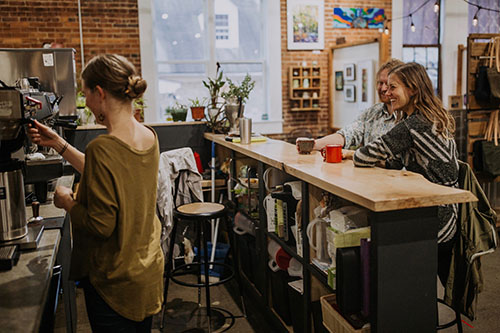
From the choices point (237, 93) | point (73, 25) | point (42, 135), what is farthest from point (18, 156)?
point (73, 25)

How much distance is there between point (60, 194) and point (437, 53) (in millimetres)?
8071

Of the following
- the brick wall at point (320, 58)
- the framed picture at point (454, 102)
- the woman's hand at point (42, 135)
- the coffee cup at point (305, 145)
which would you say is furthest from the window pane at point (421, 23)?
the woman's hand at point (42, 135)

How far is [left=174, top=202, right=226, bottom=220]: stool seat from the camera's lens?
3.07m

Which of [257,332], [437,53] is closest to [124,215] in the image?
[257,332]

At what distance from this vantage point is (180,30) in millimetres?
7605

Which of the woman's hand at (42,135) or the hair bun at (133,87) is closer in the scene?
the hair bun at (133,87)

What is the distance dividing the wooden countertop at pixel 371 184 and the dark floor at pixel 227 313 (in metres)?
1.17

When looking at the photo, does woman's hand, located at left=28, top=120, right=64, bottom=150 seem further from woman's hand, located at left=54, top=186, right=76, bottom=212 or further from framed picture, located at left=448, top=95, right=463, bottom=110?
framed picture, located at left=448, top=95, right=463, bottom=110

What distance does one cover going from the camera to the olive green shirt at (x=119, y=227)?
4.81 ft

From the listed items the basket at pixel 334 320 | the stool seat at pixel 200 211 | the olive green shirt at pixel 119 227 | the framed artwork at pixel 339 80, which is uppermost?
the framed artwork at pixel 339 80

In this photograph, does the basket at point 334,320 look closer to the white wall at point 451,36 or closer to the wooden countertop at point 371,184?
the wooden countertop at point 371,184

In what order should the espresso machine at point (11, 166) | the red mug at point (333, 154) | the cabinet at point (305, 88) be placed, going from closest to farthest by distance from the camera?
the espresso machine at point (11, 166) < the red mug at point (333, 154) < the cabinet at point (305, 88)

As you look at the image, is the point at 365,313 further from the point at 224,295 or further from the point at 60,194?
the point at 224,295

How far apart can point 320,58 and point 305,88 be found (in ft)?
1.86
